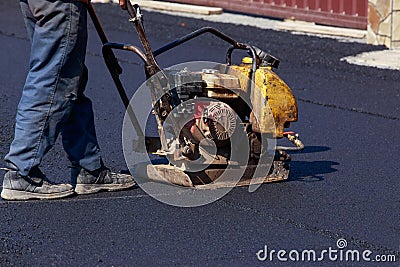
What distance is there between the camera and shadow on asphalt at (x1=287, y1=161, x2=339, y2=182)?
614 cm

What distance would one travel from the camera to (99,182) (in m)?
5.91

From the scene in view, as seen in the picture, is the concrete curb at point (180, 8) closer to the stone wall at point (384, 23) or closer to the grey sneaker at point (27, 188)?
the stone wall at point (384, 23)

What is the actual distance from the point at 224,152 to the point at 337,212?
87cm

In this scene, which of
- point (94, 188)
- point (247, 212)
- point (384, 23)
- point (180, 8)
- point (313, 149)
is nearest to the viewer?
point (247, 212)

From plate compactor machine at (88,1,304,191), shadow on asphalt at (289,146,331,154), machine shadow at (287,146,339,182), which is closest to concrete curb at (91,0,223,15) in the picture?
shadow on asphalt at (289,146,331,154)

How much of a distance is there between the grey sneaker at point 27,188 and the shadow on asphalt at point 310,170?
1547 mm

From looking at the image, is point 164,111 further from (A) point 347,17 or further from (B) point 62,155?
(A) point 347,17

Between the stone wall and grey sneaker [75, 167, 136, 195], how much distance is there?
592 centimetres

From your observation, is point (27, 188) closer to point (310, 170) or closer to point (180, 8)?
point (310, 170)

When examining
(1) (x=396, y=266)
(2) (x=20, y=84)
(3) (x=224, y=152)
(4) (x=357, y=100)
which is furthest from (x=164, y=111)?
(2) (x=20, y=84)

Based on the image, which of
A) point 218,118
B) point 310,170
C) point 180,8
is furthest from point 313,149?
point 180,8

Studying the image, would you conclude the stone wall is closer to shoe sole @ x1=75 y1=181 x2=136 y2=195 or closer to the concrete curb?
the concrete curb

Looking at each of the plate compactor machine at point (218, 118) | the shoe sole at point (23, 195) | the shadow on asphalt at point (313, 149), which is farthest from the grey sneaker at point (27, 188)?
the shadow on asphalt at point (313, 149)

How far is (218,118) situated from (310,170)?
39.6 inches
